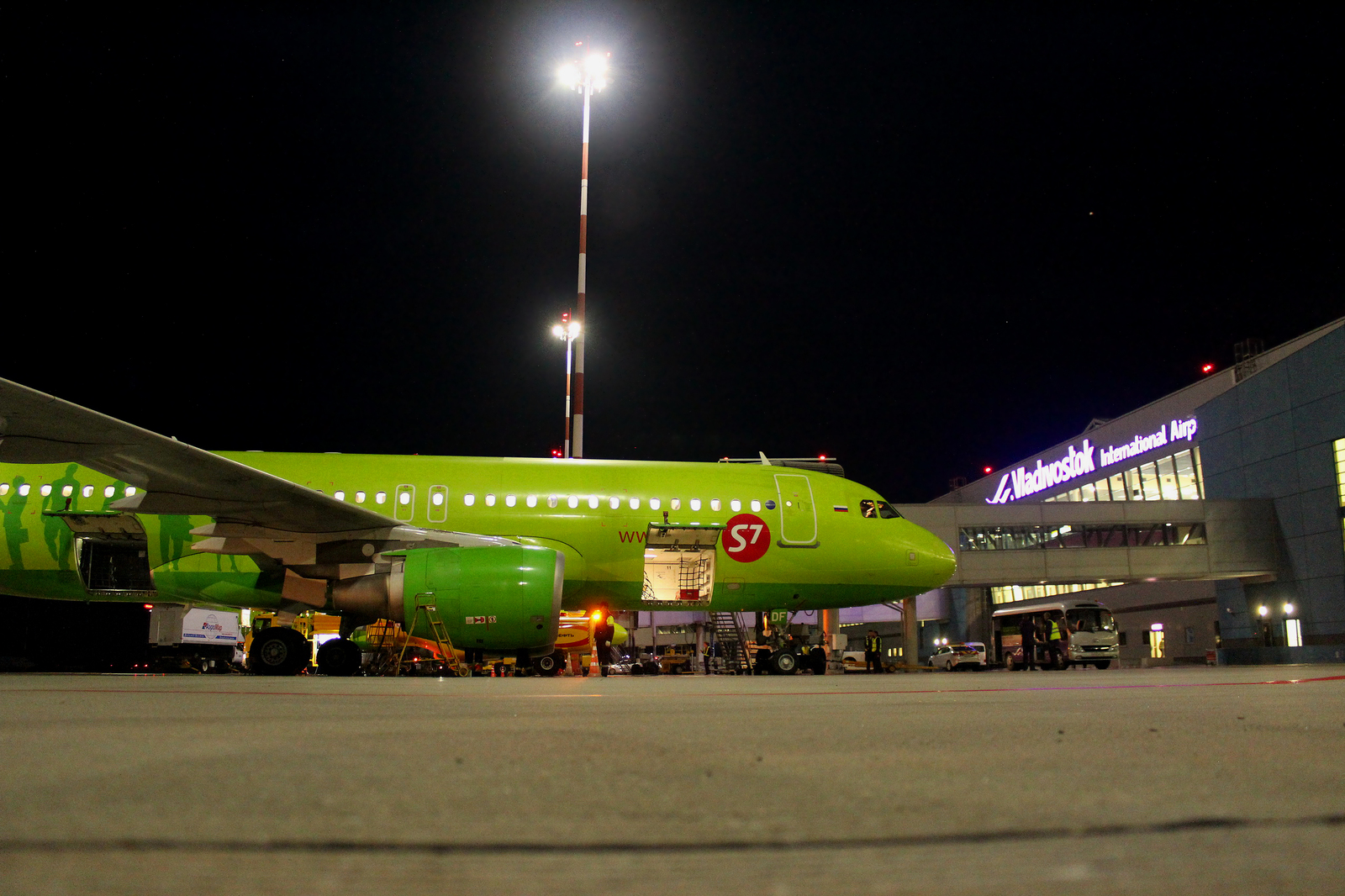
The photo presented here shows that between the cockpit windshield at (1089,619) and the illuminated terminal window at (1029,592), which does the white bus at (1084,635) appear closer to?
the cockpit windshield at (1089,619)

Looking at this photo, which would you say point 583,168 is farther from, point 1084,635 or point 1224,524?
point 1224,524

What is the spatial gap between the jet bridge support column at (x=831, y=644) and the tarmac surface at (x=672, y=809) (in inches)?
723

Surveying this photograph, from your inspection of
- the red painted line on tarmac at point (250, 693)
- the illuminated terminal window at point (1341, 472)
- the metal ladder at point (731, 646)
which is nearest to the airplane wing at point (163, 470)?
the red painted line on tarmac at point (250, 693)

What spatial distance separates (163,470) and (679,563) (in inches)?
363

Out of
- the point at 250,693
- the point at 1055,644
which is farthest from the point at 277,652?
the point at 1055,644

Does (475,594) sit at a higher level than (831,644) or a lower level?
higher

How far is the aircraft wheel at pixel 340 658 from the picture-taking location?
12477 mm

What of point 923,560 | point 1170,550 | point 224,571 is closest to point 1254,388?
point 1170,550

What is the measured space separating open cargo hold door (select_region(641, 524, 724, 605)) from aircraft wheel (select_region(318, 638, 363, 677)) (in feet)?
15.1

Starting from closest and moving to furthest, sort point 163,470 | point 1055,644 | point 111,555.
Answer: point 163,470 < point 111,555 < point 1055,644

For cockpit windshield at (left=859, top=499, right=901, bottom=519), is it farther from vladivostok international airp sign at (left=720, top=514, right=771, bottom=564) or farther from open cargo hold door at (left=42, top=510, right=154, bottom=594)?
open cargo hold door at (left=42, top=510, right=154, bottom=594)

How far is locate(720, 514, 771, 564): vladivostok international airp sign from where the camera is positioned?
48.8 ft

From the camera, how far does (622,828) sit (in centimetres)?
127

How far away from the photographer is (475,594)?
1126cm
